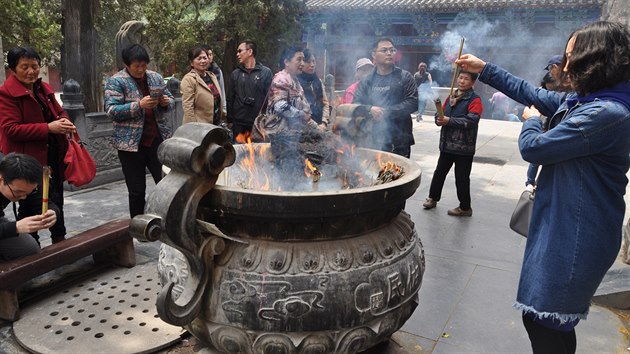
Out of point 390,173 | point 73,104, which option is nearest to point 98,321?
point 390,173

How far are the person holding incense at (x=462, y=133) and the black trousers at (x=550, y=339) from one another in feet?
9.99

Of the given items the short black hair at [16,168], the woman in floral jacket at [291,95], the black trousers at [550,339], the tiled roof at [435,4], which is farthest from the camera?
the tiled roof at [435,4]

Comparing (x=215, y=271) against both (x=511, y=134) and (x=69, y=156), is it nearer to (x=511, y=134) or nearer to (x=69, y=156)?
(x=69, y=156)

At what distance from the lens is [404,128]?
4.54 metres

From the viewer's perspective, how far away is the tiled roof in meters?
13.7

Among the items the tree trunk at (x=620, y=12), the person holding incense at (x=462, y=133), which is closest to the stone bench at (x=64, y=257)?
the person holding incense at (x=462, y=133)

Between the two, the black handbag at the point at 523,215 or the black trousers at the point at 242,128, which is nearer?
the black handbag at the point at 523,215

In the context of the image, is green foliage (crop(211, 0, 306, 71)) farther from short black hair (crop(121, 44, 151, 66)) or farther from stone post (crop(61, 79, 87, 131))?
short black hair (crop(121, 44, 151, 66))

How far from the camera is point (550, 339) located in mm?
1962

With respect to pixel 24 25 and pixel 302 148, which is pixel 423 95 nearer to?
pixel 24 25

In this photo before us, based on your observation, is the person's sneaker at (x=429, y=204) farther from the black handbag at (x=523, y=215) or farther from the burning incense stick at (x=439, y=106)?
the black handbag at (x=523, y=215)

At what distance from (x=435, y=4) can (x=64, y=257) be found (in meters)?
14.9

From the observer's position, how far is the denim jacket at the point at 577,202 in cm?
173

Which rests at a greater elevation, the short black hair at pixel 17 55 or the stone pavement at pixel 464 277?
the short black hair at pixel 17 55
